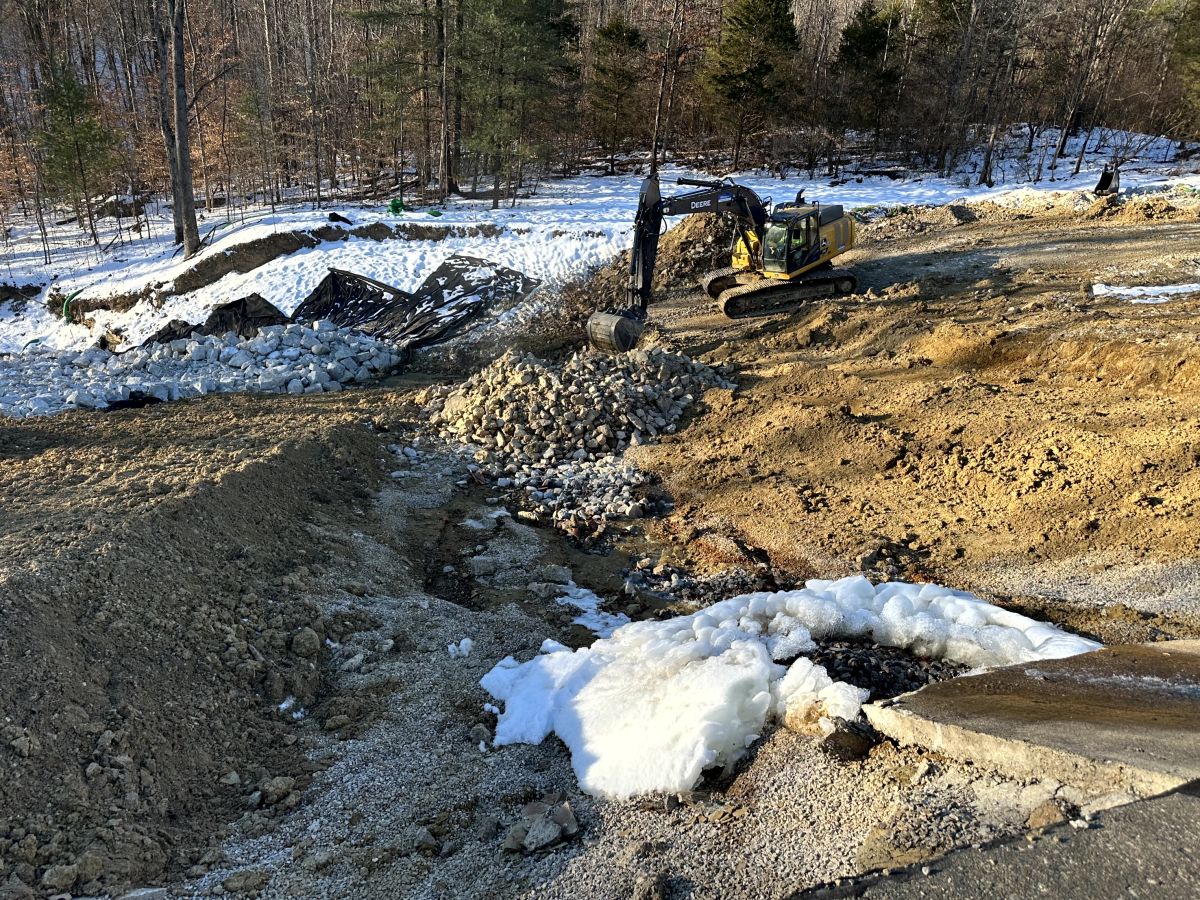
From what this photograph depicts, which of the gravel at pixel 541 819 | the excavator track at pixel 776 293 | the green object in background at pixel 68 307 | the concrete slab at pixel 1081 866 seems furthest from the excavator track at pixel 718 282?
the green object in background at pixel 68 307

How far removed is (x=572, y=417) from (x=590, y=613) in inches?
164

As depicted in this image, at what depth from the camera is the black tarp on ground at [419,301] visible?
1709cm

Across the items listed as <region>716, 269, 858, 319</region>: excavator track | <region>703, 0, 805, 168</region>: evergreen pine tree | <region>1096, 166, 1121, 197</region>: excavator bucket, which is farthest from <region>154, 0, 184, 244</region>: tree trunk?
<region>1096, 166, 1121, 197</region>: excavator bucket

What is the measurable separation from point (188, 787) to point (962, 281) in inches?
577

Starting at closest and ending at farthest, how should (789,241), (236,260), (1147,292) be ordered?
(1147,292)
(789,241)
(236,260)

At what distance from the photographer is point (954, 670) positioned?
18.1ft

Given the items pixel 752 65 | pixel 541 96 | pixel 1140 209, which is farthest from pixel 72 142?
pixel 1140 209

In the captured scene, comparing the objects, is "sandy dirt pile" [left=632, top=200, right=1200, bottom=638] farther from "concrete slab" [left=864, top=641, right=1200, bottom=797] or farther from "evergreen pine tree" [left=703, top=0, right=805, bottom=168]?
"evergreen pine tree" [left=703, top=0, right=805, bottom=168]

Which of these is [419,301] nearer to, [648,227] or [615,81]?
[648,227]

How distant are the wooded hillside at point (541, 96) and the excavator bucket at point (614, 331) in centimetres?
1017

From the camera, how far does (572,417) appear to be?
11055 mm

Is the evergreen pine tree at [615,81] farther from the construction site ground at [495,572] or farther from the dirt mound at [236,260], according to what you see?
the construction site ground at [495,572]

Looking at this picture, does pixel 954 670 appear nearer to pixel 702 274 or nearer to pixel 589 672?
pixel 589 672

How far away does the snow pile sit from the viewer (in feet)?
15.2
